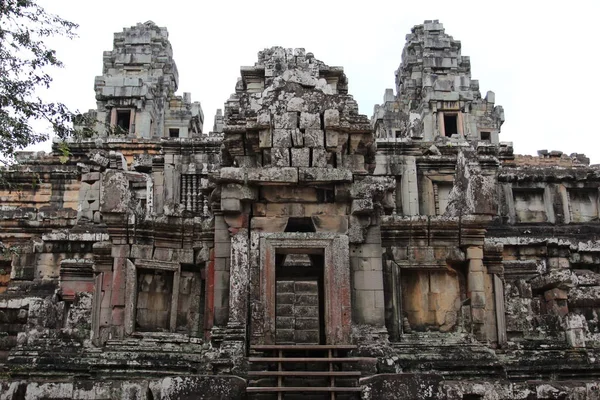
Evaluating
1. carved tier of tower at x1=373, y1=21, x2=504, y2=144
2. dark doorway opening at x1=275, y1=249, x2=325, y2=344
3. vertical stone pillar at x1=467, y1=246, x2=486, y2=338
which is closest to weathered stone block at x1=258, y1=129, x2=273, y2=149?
dark doorway opening at x1=275, y1=249, x2=325, y2=344

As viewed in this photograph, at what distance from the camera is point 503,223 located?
23.6 meters

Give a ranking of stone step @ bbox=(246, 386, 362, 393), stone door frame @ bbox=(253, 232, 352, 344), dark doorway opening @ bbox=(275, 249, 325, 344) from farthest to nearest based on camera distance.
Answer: dark doorway opening @ bbox=(275, 249, 325, 344) → stone door frame @ bbox=(253, 232, 352, 344) → stone step @ bbox=(246, 386, 362, 393)

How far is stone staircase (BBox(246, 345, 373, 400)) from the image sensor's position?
9.49 meters

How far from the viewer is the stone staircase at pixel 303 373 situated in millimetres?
9492

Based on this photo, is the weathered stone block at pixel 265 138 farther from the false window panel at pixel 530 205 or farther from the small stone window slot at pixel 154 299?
the false window panel at pixel 530 205

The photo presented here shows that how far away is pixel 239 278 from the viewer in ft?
35.0

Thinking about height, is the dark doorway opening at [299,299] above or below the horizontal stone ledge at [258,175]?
below

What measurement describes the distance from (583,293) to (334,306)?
5817 millimetres

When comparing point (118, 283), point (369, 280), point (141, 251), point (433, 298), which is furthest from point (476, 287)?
point (118, 283)

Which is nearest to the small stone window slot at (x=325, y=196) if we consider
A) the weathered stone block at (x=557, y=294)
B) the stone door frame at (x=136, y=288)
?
the stone door frame at (x=136, y=288)

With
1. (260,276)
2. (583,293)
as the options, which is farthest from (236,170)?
(583,293)

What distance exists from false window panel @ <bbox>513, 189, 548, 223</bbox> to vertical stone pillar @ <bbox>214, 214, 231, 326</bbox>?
15.5 metres

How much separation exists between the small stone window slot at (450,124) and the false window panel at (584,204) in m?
8.80

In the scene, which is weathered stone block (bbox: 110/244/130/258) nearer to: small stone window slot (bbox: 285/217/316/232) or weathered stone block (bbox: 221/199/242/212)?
weathered stone block (bbox: 221/199/242/212)
